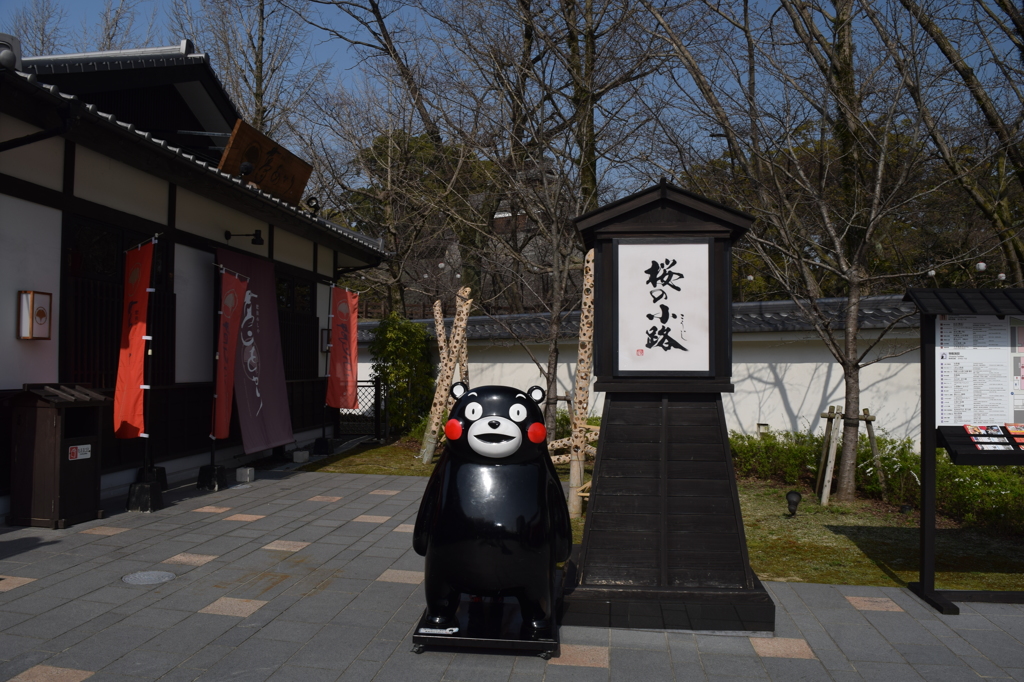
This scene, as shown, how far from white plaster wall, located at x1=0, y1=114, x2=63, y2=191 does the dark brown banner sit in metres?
2.71

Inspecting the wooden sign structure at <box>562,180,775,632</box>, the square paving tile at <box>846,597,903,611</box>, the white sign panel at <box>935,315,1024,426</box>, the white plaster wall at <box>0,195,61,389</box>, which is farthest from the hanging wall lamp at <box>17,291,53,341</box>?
the white sign panel at <box>935,315,1024,426</box>

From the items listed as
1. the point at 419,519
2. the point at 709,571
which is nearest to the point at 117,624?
the point at 419,519

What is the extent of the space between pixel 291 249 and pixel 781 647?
1143cm

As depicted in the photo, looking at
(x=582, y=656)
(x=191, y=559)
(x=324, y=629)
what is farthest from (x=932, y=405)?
(x=191, y=559)

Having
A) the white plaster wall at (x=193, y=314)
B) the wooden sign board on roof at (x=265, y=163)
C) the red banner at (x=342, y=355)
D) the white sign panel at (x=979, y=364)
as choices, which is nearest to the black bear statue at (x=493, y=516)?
the white sign panel at (x=979, y=364)

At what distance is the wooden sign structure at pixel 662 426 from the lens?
16.2ft

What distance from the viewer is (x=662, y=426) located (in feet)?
17.1

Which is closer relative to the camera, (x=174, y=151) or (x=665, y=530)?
(x=665, y=530)

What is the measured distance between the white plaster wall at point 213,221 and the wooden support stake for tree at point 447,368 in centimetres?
372

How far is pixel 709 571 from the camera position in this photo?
4973mm

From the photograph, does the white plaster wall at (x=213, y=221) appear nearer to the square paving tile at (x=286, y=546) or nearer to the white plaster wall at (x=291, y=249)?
the white plaster wall at (x=291, y=249)

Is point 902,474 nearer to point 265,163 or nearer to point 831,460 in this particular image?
point 831,460

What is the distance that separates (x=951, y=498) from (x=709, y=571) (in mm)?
5695

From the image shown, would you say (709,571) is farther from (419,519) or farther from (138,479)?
(138,479)
